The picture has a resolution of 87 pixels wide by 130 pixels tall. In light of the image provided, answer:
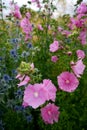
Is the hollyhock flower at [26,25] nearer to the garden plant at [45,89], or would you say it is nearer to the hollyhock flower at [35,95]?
the garden plant at [45,89]

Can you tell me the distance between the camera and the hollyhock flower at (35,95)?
7.08ft

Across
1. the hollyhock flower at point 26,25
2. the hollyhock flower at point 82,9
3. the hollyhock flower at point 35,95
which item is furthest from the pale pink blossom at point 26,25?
the hollyhock flower at point 35,95

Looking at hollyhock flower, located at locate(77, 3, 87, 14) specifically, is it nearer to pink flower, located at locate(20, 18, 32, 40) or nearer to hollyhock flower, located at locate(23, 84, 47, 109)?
pink flower, located at locate(20, 18, 32, 40)

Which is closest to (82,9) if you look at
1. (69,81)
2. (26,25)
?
(26,25)

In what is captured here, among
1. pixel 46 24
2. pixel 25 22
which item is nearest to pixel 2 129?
pixel 25 22

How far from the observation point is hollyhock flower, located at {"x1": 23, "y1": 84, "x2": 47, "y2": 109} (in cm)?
216

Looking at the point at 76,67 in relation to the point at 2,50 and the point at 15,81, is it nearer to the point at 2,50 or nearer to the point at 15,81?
the point at 15,81

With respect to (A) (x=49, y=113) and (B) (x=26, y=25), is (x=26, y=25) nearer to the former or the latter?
(B) (x=26, y=25)

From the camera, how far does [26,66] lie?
2188mm

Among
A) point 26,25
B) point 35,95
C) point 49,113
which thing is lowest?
point 26,25

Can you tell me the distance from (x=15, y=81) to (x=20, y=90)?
294 millimetres

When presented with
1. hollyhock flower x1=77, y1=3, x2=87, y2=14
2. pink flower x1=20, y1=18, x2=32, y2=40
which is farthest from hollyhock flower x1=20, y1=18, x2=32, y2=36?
hollyhock flower x1=77, y1=3, x2=87, y2=14

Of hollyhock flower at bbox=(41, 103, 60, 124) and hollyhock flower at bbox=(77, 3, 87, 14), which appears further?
hollyhock flower at bbox=(77, 3, 87, 14)

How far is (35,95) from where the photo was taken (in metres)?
2.16
